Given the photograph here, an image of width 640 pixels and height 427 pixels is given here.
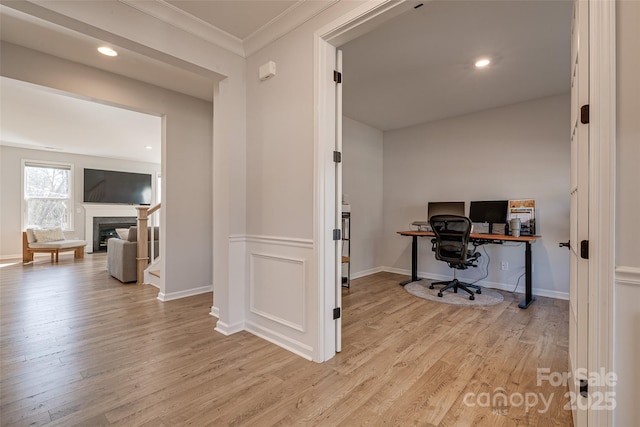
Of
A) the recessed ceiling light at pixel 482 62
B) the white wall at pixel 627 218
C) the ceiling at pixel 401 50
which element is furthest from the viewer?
the recessed ceiling light at pixel 482 62

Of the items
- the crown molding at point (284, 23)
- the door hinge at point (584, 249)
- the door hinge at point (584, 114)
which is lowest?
the door hinge at point (584, 249)

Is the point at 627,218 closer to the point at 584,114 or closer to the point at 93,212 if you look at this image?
the point at 584,114

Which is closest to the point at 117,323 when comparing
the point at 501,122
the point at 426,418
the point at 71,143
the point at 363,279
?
the point at 426,418

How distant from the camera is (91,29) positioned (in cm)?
183

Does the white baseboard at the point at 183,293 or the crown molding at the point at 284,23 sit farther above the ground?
the crown molding at the point at 284,23

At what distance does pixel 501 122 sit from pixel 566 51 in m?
1.47

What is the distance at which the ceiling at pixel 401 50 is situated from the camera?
209 cm

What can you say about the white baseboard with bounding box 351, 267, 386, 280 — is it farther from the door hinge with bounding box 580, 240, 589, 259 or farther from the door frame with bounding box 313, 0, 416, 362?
the door hinge with bounding box 580, 240, 589, 259

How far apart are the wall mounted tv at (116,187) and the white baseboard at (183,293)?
595 cm

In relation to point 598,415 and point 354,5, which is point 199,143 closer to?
point 354,5

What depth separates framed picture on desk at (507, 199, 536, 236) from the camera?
3.62m

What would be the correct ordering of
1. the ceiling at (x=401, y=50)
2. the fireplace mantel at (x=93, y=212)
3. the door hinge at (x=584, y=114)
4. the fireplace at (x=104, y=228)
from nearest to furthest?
the door hinge at (x=584, y=114) → the ceiling at (x=401, y=50) → the fireplace mantel at (x=93, y=212) → the fireplace at (x=104, y=228)

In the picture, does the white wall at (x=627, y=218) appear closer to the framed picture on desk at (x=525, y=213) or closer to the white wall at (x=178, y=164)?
the framed picture on desk at (x=525, y=213)

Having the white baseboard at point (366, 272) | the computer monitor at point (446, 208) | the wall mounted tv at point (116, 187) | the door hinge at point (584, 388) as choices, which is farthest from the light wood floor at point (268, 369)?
the wall mounted tv at point (116, 187)
